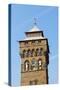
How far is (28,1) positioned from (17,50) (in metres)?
0.39

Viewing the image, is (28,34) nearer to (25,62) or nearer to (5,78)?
(25,62)

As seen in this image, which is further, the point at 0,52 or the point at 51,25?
the point at 51,25

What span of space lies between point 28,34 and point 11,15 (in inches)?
7.6

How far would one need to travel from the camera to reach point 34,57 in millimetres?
2129

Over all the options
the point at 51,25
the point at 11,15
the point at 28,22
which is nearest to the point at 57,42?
the point at 51,25

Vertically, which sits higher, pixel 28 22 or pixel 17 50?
pixel 28 22

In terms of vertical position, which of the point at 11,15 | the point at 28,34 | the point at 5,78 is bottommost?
the point at 5,78

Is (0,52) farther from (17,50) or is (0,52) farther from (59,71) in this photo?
(59,71)

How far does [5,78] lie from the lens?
2.05m

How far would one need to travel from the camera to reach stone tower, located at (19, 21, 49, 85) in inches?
82.8

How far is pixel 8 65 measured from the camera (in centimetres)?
207

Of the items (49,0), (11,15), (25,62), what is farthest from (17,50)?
→ (49,0)

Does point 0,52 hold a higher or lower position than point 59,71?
higher

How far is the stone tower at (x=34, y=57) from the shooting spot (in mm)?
2104
